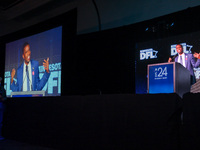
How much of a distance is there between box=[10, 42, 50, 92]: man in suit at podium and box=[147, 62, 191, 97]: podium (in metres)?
3.27

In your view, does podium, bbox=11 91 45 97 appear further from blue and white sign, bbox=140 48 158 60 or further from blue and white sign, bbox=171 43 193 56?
blue and white sign, bbox=171 43 193 56

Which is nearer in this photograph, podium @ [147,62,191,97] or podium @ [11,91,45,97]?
podium @ [147,62,191,97]

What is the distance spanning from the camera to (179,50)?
3.67 metres

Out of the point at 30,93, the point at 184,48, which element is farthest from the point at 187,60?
the point at 30,93

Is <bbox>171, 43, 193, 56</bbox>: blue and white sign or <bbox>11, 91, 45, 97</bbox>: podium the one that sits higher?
<bbox>171, 43, 193, 56</bbox>: blue and white sign

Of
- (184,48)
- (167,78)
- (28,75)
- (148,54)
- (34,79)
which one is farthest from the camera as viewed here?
(28,75)

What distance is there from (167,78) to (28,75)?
3993mm

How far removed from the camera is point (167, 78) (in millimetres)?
1716

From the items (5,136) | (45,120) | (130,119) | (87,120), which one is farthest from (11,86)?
(130,119)

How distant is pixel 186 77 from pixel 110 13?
3445mm

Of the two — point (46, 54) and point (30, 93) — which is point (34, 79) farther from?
point (46, 54)

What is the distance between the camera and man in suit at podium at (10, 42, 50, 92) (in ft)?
15.8

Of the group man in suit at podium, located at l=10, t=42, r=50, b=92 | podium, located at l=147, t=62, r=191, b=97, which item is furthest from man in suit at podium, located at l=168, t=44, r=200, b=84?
man in suit at podium, located at l=10, t=42, r=50, b=92

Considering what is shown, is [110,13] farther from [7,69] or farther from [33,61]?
[7,69]
